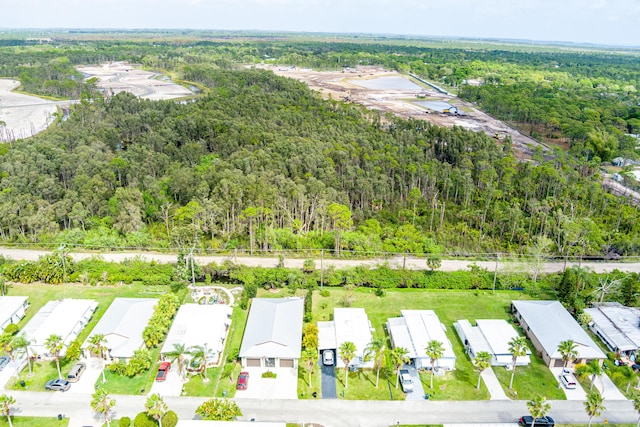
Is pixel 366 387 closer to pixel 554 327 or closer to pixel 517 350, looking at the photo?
pixel 517 350

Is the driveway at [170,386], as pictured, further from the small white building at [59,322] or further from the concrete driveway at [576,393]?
the concrete driveway at [576,393]

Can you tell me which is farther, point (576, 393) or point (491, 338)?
point (491, 338)

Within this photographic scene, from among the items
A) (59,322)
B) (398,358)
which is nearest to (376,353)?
(398,358)

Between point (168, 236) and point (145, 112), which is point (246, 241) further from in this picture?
point (145, 112)

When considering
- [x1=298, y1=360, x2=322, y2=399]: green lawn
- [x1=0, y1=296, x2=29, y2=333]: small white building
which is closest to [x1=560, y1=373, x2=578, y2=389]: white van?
[x1=298, y1=360, x2=322, y2=399]: green lawn

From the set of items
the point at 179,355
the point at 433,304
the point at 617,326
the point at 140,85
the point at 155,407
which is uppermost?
the point at 140,85

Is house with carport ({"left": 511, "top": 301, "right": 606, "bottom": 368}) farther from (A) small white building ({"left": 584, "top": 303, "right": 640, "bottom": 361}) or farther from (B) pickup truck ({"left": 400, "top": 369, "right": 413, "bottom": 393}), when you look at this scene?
(B) pickup truck ({"left": 400, "top": 369, "right": 413, "bottom": 393})
